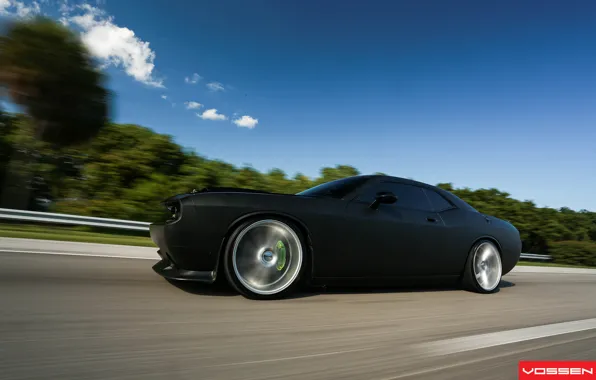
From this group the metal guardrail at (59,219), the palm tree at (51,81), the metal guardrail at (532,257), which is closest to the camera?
the metal guardrail at (59,219)

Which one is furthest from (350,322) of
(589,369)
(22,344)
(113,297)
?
(22,344)

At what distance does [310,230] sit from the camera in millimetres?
3361

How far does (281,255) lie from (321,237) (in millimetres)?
396

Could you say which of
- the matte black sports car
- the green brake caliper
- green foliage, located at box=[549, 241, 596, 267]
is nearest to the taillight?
the matte black sports car

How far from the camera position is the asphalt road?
5.77ft

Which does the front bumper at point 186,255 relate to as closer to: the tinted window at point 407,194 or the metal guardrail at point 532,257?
the tinted window at point 407,194

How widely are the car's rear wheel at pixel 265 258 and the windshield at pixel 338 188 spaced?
0.67 metres

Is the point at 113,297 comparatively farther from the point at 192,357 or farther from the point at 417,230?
the point at 417,230

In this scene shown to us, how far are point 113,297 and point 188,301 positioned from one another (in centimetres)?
56

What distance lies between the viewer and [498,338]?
8.86 ft

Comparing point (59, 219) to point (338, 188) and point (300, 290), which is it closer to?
point (300, 290)

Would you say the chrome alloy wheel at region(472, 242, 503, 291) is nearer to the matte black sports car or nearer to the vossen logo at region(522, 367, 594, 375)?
the matte black sports car

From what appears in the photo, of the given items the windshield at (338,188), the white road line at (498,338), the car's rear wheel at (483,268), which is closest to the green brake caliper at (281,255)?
the windshield at (338,188)

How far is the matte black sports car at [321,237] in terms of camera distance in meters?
3.01
